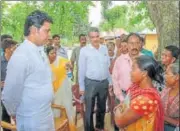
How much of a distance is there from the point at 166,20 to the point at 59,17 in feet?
11.7

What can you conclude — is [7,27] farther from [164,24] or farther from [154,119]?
[154,119]

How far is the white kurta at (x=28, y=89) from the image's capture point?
2.30m

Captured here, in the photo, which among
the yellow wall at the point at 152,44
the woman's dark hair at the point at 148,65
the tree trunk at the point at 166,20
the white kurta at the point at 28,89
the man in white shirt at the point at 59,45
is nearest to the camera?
the woman's dark hair at the point at 148,65

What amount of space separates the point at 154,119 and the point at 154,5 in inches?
66.8

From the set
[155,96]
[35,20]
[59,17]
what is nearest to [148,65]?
[155,96]

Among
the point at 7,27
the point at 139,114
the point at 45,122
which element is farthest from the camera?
the point at 7,27

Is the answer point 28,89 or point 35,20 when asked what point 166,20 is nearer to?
point 35,20

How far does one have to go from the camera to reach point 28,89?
7.78ft

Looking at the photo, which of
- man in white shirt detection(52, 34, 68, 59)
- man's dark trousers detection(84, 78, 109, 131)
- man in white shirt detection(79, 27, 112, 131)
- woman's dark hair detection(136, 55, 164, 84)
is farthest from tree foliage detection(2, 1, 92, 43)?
woman's dark hair detection(136, 55, 164, 84)

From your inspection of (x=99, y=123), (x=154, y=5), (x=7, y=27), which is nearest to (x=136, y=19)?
(x=7, y=27)

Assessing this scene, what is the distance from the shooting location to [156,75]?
219 centimetres

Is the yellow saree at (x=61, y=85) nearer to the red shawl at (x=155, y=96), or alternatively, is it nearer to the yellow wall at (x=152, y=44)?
the yellow wall at (x=152, y=44)

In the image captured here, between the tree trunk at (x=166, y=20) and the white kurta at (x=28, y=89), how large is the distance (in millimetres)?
1355

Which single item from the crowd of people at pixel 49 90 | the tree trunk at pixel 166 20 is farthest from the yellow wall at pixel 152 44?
the crowd of people at pixel 49 90
